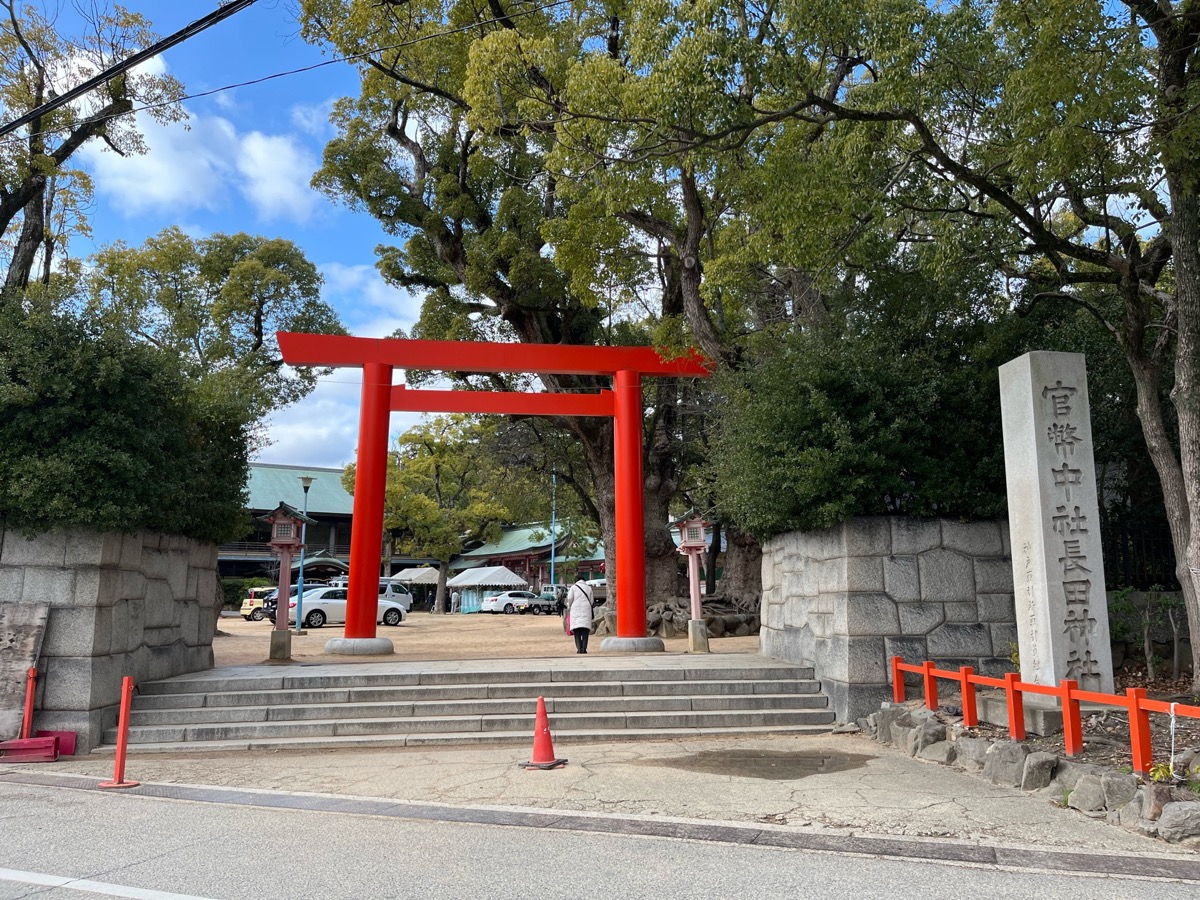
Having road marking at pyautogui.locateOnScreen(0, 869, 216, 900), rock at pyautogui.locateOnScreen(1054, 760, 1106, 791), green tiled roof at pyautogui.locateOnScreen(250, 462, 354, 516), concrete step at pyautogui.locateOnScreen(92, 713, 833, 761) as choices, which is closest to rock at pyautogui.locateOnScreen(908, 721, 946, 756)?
rock at pyautogui.locateOnScreen(1054, 760, 1106, 791)

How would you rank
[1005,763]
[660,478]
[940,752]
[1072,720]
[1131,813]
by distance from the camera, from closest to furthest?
[1131,813]
[1072,720]
[1005,763]
[940,752]
[660,478]

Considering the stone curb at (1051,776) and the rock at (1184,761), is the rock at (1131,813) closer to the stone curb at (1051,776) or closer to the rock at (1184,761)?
the stone curb at (1051,776)

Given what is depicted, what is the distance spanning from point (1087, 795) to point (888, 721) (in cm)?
302

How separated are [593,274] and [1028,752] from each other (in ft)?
33.1

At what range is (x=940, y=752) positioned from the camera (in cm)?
777

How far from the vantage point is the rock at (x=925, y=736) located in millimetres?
7996

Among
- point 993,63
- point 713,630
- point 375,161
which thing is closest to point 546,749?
point 993,63

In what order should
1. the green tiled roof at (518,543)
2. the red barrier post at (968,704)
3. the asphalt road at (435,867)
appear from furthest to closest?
the green tiled roof at (518,543) < the red barrier post at (968,704) < the asphalt road at (435,867)

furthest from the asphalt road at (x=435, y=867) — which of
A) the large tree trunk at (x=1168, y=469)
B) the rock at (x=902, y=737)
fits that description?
the large tree trunk at (x=1168, y=469)

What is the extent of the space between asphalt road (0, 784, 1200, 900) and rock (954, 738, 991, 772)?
2687 millimetres

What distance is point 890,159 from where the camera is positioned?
32.8 ft

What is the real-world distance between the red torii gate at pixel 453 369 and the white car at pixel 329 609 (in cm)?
1417

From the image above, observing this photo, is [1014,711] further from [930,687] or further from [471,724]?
[471,724]

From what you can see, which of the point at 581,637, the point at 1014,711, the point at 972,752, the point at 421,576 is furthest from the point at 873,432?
the point at 421,576
